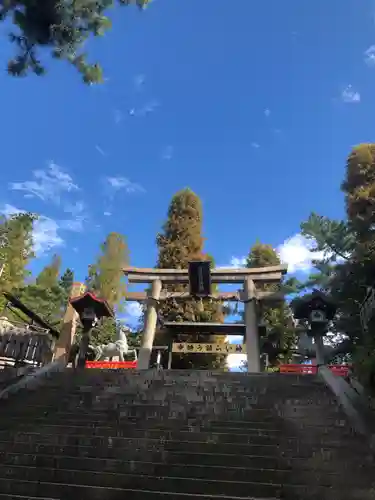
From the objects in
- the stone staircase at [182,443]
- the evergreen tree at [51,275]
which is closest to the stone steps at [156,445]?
the stone staircase at [182,443]

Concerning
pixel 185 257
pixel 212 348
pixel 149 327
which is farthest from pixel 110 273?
pixel 212 348

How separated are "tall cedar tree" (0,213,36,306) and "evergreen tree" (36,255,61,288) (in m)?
4.05

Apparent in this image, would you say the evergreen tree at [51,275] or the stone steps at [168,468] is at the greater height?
the evergreen tree at [51,275]

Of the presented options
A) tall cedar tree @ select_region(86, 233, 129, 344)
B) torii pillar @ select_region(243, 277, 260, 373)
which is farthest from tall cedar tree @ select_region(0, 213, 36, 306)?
torii pillar @ select_region(243, 277, 260, 373)

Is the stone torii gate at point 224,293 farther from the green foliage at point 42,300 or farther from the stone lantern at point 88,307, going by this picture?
the green foliage at point 42,300

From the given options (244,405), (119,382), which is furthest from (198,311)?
(244,405)

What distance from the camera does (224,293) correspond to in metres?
15.4

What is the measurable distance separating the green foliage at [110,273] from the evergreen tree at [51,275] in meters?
8.76

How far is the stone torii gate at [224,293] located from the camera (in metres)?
13.7

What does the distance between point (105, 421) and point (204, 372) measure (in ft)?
11.1

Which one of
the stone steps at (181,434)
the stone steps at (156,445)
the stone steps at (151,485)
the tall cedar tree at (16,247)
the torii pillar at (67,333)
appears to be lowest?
the stone steps at (151,485)

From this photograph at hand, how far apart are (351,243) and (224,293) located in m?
10.1

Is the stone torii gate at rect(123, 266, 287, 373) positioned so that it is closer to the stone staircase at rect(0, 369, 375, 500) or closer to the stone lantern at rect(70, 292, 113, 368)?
the stone lantern at rect(70, 292, 113, 368)

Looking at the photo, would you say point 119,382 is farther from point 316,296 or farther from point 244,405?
point 316,296
